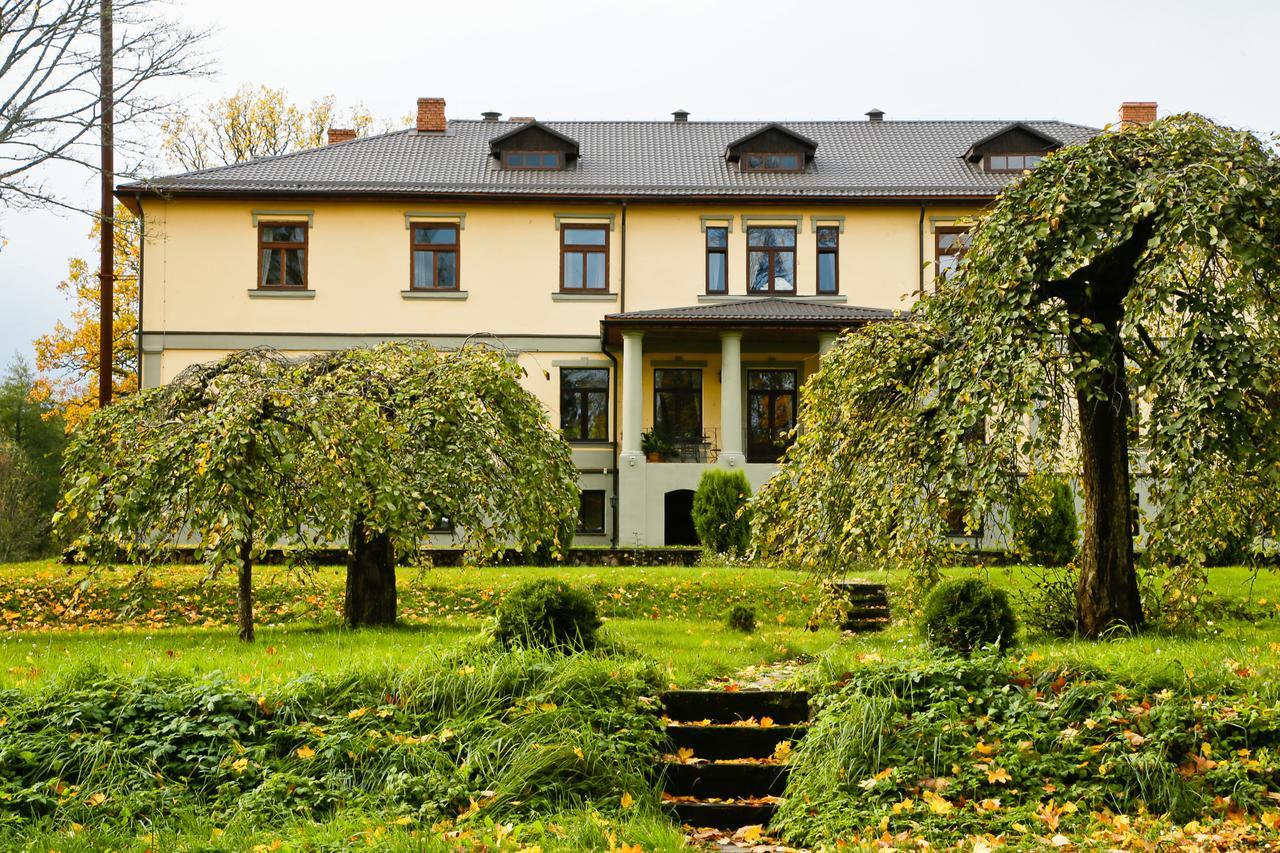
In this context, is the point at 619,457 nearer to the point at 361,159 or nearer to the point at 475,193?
the point at 475,193

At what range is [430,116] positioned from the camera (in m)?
29.0

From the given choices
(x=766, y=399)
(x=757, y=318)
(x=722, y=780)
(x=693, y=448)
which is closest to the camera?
(x=722, y=780)

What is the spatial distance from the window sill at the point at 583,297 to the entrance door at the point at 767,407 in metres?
3.55

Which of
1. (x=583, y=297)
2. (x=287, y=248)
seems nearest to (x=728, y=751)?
(x=583, y=297)

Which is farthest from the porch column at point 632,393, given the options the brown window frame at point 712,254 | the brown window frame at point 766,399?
the brown window frame at point 766,399

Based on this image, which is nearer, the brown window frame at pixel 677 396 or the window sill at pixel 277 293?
the window sill at pixel 277 293

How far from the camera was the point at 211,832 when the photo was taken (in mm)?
6184

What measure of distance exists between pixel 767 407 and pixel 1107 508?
15.6 m

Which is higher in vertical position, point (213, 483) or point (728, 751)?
point (213, 483)

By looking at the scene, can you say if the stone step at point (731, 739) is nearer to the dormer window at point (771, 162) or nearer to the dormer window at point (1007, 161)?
the dormer window at point (771, 162)

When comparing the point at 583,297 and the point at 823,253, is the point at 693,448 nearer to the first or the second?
the point at 583,297

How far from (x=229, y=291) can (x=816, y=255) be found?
13131 millimetres

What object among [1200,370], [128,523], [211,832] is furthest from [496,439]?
[1200,370]

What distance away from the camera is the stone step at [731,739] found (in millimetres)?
7629
